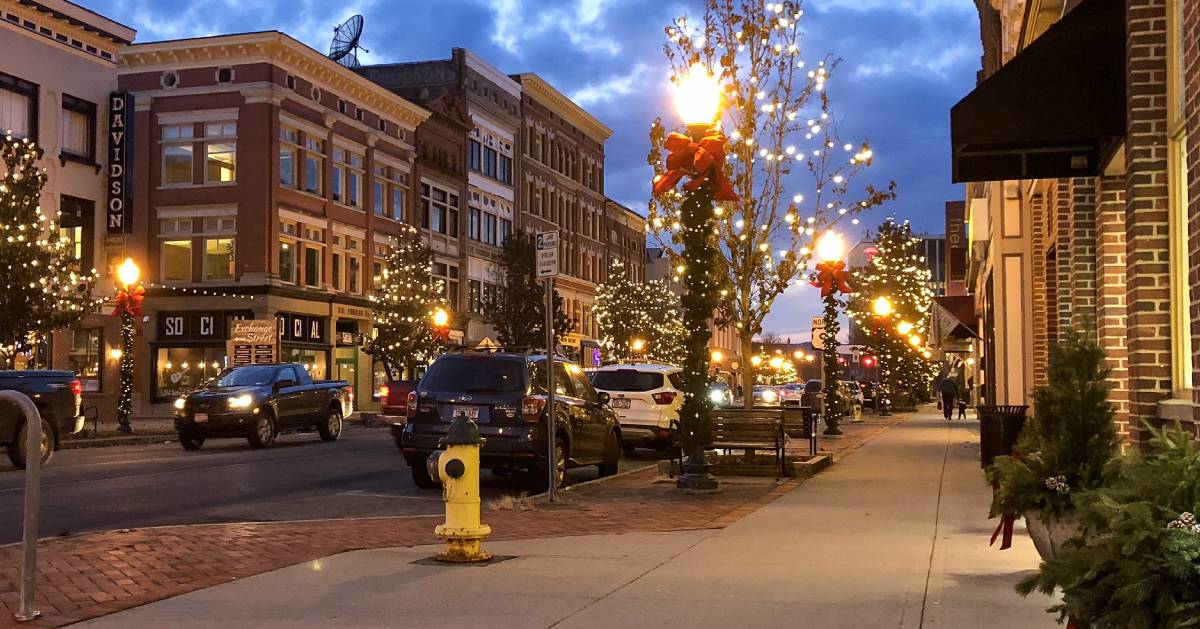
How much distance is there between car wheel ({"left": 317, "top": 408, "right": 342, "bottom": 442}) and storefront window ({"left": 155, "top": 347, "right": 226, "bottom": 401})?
68.3 feet

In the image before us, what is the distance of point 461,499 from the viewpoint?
9383mm

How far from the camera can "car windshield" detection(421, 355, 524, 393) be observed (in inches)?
642

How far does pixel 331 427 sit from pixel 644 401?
29.6ft

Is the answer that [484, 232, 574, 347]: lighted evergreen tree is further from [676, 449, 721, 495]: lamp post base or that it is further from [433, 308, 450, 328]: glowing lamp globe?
[676, 449, 721, 495]: lamp post base

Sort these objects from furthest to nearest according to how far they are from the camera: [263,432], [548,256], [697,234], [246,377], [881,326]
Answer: [881,326] → [246,377] → [263,432] → [697,234] → [548,256]

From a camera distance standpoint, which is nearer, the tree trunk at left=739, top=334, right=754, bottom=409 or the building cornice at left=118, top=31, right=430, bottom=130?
the tree trunk at left=739, top=334, right=754, bottom=409

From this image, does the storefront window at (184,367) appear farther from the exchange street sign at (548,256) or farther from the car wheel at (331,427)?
the exchange street sign at (548,256)

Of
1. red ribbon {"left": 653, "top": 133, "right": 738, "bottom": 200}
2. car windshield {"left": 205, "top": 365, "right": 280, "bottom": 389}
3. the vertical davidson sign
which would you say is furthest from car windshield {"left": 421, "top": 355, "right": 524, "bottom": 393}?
the vertical davidson sign

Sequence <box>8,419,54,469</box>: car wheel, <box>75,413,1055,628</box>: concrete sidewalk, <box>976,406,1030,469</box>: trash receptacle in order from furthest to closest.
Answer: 1. <box>8,419,54,469</box>: car wheel
2. <box>976,406,1030,469</box>: trash receptacle
3. <box>75,413,1055,628</box>: concrete sidewalk

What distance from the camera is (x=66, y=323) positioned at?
32000 mm

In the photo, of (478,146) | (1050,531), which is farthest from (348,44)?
(1050,531)

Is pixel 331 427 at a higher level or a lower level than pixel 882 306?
lower

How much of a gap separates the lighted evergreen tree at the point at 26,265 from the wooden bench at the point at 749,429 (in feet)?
64.7

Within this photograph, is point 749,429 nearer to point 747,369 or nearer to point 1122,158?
point 747,369
